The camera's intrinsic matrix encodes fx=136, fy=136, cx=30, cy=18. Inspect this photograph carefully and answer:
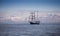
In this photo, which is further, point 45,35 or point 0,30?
point 45,35

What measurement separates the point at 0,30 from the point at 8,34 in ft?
3.10

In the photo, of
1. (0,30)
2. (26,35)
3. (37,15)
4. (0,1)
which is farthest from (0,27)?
(26,35)

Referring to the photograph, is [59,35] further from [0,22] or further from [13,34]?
[0,22]

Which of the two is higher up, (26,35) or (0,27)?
(0,27)

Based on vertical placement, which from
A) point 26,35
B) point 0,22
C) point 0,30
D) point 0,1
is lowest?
point 26,35

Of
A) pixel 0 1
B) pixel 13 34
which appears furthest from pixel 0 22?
pixel 13 34

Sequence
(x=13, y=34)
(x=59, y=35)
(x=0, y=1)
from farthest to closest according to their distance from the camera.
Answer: (x=13, y=34) < (x=59, y=35) < (x=0, y=1)

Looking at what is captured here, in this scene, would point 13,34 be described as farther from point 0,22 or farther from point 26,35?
point 0,22

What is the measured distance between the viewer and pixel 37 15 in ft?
13.1

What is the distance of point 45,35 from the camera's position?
440 centimetres

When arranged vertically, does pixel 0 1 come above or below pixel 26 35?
above

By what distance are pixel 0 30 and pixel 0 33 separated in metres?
0.13

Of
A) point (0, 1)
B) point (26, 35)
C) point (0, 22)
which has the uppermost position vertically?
point (0, 1)

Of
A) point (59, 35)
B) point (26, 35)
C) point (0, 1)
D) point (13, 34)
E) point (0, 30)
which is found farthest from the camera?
point (26, 35)
